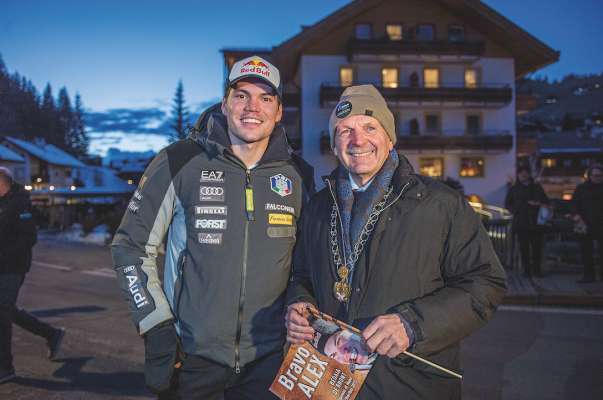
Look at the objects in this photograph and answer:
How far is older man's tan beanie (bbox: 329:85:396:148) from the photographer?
7.41 feet

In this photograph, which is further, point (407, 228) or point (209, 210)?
point (209, 210)

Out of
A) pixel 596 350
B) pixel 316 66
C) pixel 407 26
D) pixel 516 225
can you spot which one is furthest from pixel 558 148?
pixel 596 350

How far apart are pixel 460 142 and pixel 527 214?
22.2m

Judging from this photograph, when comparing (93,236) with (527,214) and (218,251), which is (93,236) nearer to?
(527,214)

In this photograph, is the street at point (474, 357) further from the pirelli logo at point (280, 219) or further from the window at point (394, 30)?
the window at point (394, 30)

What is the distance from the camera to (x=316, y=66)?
30.2 metres

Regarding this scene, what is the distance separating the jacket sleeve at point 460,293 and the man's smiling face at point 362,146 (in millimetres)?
448

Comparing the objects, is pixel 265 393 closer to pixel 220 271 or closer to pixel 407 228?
pixel 220 271

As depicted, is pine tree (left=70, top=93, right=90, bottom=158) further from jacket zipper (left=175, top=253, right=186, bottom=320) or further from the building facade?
jacket zipper (left=175, top=253, right=186, bottom=320)

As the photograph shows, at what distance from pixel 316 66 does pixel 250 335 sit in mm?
29487

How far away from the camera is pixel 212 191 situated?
2562 mm

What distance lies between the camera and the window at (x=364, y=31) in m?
30.3

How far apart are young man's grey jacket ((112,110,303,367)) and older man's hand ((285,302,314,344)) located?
431mm

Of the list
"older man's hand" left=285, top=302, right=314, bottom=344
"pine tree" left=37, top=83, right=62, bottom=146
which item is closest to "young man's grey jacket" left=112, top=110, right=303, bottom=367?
"older man's hand" left=285, top=302, right=314, bottom=344
